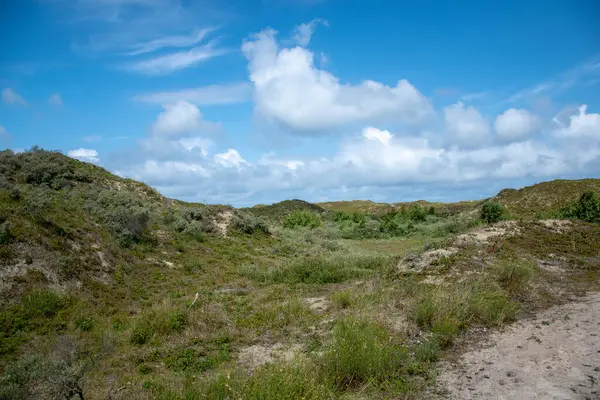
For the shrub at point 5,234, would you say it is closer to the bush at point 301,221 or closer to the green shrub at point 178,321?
the green shrub at point 178,321

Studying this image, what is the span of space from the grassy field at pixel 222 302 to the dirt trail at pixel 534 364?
1.43ft

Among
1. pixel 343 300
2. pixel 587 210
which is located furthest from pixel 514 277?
pixel 587 210

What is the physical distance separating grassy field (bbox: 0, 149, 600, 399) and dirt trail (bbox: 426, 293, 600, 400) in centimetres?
44

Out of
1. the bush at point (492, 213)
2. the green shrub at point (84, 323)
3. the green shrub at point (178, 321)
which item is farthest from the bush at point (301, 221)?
the green shrub at point (178, 321)

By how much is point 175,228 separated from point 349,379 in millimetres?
15298

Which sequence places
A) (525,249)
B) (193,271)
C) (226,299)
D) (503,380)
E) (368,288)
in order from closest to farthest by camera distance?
(503,380)
(368,288)
(226,299)
(525,249)
(193,271)

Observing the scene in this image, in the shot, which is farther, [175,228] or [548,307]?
[175,228]

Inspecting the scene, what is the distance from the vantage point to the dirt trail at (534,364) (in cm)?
515

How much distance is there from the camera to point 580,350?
622 cm

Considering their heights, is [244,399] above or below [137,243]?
below

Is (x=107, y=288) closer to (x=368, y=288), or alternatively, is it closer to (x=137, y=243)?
(x=137, y=243)

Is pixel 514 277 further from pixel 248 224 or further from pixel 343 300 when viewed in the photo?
pixel 248 224

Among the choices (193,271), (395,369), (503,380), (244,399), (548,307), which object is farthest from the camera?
(193,271)

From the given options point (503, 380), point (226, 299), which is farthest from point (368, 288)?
point (503, 380)
